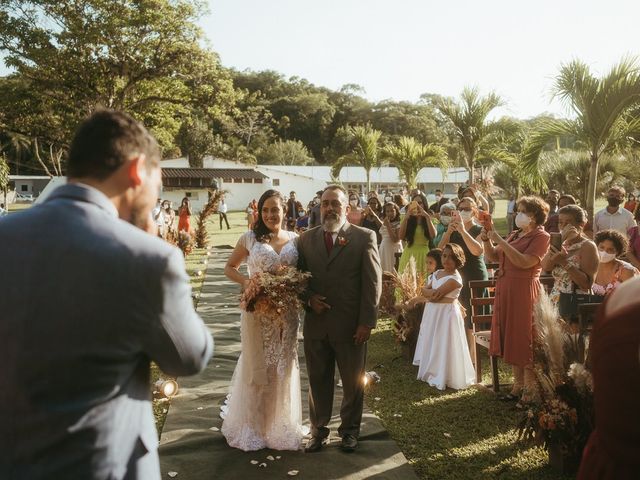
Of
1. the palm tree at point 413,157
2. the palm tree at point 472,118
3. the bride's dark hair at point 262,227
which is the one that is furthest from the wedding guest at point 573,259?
the palm tree at point 413,157

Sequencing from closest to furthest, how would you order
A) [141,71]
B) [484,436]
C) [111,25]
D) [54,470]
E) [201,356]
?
[54,470], [201,356], [484,436], [111,25], [141,71]

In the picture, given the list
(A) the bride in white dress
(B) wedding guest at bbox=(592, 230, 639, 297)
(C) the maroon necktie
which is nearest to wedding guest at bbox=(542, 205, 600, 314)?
(B) wedding guest at bbox=(592, 230, 639, 297)

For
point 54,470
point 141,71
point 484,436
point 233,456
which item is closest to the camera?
point 54,470

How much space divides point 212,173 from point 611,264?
6078cm

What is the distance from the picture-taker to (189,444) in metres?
5.61

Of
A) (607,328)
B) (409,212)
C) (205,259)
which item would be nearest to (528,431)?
(607,328)

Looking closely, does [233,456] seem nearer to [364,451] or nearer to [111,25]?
[364,451]

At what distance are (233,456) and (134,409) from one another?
3.81m

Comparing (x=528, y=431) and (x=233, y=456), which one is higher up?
(x=528, y=431)

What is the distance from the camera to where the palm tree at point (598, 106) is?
11180 millimetres

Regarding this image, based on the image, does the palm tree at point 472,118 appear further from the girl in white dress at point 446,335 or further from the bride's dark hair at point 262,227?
the bride's dark hair at point 262,227

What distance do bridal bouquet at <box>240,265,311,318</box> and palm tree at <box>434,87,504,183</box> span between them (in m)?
13.0

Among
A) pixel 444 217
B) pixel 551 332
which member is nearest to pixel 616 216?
pixel 444 217

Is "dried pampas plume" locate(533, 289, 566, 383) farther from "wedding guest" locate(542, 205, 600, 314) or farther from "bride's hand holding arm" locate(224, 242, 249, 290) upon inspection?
"bride's hand holding arm" locate(224, 242, 249, 290)
